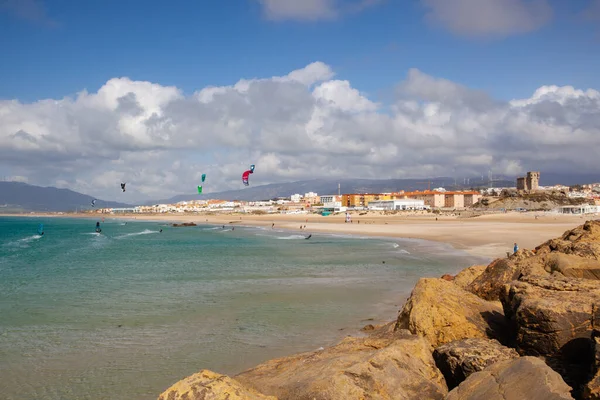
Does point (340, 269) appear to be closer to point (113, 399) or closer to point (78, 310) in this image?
point (78, 310)

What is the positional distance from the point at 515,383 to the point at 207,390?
3.19 metres

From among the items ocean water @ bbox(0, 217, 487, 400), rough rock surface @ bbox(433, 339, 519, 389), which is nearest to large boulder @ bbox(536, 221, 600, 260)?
rough rock surface @ bbox(433, 339, 519, 389)

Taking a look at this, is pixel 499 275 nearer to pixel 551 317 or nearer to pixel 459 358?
pixel 551 317

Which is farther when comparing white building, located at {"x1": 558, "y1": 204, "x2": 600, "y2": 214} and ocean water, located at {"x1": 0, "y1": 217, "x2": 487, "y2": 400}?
white building, located at {"x1": 558, "y1": 204, "x2": 600, "y2": 214}

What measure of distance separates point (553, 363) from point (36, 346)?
1184cm

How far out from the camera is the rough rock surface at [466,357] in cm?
542

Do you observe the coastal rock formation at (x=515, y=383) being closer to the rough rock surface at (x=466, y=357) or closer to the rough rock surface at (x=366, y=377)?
the rough rock surface at (x=466, y=357)

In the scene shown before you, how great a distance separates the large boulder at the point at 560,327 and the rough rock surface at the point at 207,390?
11.7 ft

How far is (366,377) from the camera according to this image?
516 cm

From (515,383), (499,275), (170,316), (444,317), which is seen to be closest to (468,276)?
(499,275)

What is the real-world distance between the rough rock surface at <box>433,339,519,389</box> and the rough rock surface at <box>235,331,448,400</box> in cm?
22

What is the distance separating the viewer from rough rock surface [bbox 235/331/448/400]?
5.02m

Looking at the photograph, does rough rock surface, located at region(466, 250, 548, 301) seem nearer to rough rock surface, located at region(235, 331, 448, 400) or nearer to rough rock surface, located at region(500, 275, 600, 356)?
rough rock surface, located at region(500, 275, 600, 356)

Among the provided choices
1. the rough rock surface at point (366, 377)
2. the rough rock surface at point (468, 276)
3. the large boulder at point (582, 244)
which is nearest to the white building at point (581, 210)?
the large boulder at point (582, 244)
